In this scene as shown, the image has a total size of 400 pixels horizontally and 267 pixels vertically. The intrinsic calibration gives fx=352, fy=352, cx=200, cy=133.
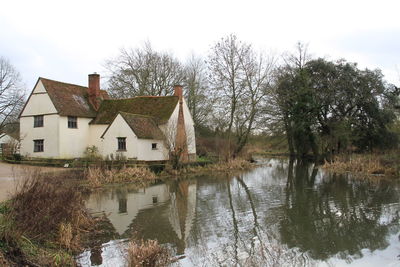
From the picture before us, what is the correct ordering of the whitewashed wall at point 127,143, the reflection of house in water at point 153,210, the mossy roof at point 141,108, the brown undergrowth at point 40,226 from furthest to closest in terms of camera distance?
1. the mossy roof at point 141,108
2. the whitewashed wall at point 127,143
3. the reflection of house in water at point 153,210
4. the brown undergrowth at point 40,226

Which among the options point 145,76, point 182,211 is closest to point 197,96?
point 145,76

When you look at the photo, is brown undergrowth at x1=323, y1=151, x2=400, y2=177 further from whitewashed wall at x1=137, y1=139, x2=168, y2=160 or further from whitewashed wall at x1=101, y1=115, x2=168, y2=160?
whitewashed wall at x1=101, y1=115, x2=168, y2=160

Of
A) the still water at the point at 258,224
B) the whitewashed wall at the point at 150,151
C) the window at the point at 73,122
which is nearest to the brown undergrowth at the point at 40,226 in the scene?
the still water at the point at 258,224

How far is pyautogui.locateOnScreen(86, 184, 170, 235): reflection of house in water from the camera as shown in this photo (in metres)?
12.0

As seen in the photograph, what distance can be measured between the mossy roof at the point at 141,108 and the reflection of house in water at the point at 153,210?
10815 millimetres

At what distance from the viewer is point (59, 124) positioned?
90.6 feet

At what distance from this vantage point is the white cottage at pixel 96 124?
26172mm

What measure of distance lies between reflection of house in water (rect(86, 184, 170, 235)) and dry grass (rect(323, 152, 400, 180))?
44.8ft

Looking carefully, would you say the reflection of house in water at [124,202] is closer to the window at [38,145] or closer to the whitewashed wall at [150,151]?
the whitewashed wall at [150,151]

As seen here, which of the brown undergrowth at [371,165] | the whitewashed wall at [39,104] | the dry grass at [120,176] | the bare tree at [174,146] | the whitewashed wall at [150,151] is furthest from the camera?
the whitewashed wall at [39,104]

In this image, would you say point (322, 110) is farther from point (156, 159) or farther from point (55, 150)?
point (55, 150)

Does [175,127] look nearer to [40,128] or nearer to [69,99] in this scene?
[69,99]

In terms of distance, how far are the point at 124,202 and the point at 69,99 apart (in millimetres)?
17259

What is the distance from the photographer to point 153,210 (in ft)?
44.1
